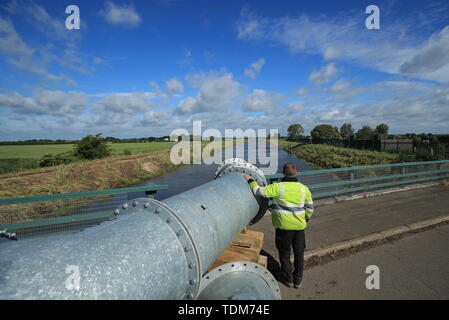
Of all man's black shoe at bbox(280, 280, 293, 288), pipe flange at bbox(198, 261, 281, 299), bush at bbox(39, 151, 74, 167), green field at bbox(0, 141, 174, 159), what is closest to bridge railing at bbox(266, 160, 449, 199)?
man's black shoe at bbox(280, 280, 293, 288)

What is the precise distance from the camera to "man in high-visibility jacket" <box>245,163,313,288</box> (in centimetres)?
337

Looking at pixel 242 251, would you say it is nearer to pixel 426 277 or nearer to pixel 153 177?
pixel 426 277

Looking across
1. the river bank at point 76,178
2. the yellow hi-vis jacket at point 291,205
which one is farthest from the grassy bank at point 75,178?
the yellow hi-vis jacket at point 291,205

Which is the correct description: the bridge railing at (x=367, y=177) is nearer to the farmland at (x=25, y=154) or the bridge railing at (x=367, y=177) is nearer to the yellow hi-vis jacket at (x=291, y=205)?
the yellow hi-vis jacket at (x=291, y=205)

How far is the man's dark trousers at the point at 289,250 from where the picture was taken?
3.49 metres

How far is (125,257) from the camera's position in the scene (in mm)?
1097

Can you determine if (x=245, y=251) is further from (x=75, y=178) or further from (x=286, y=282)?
(x=75, y=178)

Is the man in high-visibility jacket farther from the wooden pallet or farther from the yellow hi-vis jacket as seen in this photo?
the wooden pallet

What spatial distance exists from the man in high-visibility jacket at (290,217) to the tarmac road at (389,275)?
281mm

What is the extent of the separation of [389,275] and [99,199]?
26.7 feet

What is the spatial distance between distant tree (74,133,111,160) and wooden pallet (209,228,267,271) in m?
33.5

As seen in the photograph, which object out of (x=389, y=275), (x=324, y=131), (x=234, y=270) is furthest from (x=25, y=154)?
(x=324, y=131)
